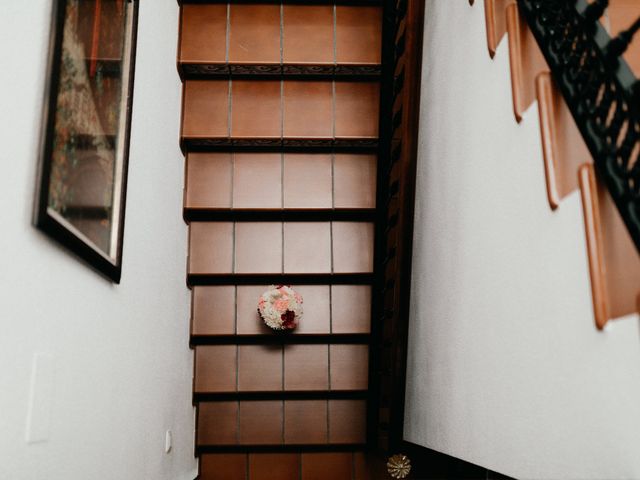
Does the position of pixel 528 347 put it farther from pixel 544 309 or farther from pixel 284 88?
pixel 284 88

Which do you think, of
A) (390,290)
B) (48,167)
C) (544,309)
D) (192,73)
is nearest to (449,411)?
(390,290)

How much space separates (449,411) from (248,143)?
5.52ft

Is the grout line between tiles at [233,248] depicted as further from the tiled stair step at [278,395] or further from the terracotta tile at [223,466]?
the terracotta tile at [223,466]

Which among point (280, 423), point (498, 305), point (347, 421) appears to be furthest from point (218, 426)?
point (498, 305)

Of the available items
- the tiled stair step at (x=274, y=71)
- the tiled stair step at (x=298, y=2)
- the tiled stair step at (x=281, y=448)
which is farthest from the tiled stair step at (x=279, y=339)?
the tiled stair step at (x=298, y=2)

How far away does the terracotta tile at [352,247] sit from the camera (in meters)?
3.46

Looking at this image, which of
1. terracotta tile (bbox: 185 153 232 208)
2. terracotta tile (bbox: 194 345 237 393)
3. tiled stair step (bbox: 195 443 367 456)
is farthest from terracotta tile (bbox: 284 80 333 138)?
tiled stair step (bbox: 195 443 367 456)

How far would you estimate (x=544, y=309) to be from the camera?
65.4 inches

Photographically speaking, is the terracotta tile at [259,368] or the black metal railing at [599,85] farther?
the terracotta tile at [259,368]

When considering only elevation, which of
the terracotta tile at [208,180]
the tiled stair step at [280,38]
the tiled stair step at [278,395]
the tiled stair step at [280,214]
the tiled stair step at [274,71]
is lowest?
the tiled stair step at [278,395]

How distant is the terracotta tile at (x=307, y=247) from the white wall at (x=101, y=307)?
543mm

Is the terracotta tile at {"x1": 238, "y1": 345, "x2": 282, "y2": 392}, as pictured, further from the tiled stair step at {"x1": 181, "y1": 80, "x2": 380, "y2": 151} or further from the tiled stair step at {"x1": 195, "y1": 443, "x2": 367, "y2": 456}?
the tiled stair step at {"x1": 181, "y1": 80, "x2": 380, "y2": 151}

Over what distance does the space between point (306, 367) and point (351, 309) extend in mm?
382

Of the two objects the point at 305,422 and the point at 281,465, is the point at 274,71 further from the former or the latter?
the point at 281,465
